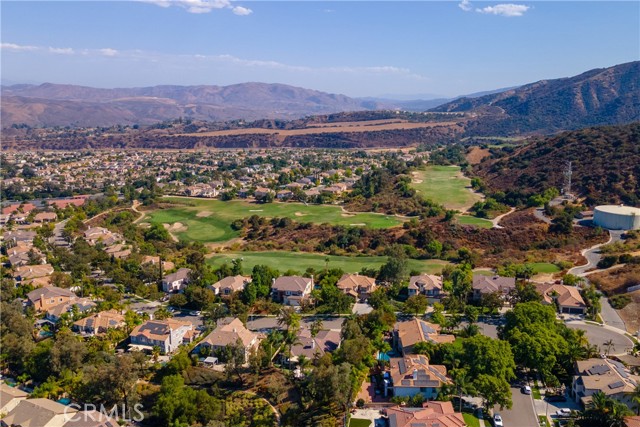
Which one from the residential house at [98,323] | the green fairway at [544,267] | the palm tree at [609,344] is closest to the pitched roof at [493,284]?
the green fairway at [544,267]

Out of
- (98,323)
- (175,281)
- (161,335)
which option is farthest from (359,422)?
(175,281)

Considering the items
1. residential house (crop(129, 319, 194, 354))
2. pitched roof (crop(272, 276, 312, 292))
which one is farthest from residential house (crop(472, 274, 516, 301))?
residential house (crop(129, 319, 194, 354))

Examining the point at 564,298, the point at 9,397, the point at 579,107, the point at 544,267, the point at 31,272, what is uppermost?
the point at 579,107

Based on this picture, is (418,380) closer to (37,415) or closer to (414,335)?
(414,335)

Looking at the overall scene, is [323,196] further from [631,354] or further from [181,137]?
[181,137]

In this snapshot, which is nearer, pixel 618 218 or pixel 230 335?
pixel 230 335

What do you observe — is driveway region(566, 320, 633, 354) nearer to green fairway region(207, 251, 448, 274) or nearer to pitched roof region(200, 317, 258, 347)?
green fairway region(207, 251, 448, 274)
